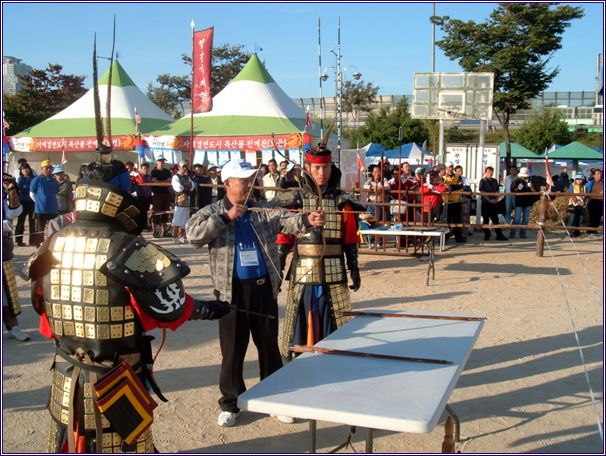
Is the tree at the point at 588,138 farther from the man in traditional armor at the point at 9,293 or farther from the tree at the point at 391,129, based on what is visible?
the man in traditional armor at the point at 9,293

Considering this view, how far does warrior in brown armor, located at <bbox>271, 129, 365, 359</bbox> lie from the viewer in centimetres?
407

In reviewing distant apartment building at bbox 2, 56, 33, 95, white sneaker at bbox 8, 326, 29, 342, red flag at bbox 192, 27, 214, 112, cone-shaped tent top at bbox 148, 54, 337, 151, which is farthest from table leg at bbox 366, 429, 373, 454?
distant apartment building at bbox 2, 56, 33, 95

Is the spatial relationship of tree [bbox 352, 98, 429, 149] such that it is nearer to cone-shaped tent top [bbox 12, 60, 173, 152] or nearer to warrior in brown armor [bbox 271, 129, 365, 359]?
cone-shaped tent top [bbox 12, 60, 173, 152]

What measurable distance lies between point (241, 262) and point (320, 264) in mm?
797

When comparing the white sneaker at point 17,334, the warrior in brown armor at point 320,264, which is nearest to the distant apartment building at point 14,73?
the white sneaker at point 17,334

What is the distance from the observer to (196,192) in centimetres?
1177

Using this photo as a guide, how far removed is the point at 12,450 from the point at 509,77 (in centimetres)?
1959

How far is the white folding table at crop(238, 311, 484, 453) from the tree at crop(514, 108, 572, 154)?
101 feet

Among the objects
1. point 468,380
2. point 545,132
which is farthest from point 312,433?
point 545,132

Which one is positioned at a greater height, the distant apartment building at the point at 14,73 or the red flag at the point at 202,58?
the distant apartment building at the point at 14,73

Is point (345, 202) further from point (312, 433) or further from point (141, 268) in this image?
point (141, 268)

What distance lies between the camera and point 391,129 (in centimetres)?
3127

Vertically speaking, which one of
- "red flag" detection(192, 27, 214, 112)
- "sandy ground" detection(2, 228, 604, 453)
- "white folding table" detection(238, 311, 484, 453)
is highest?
"red flag" detection(192, 27, 214, 112)

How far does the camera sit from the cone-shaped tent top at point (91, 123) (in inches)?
Answer: 693
